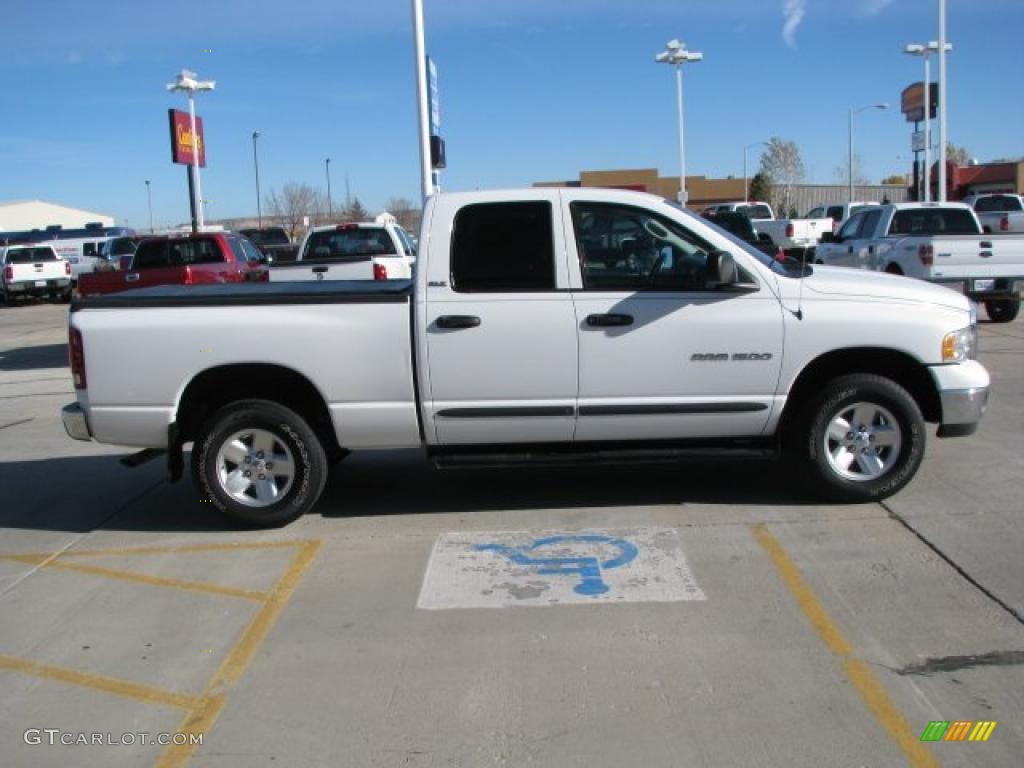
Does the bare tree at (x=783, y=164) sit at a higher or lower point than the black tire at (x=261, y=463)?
higher

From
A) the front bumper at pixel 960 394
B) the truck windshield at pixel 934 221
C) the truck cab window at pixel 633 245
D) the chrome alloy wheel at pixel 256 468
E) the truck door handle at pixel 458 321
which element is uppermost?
the truck windshield at pixel 934 221

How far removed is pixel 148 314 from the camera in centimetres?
602

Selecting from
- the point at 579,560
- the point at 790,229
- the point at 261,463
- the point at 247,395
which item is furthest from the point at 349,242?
the point at 790,229

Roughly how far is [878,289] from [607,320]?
1746mm

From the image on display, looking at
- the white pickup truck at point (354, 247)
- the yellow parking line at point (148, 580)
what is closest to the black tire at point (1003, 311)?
the white pickup truck at point (354, 247)

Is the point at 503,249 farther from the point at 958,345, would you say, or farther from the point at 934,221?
the point at 934,221

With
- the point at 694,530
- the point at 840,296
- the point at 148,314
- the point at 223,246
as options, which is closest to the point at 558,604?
the point at 694,530

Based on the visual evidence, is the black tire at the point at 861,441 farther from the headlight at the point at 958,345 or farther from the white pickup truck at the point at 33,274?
the white pickup truck at the point at 33,274

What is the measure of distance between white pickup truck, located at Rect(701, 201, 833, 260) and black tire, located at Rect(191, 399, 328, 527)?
7.40m

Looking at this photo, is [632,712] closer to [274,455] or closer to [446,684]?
[446,684]

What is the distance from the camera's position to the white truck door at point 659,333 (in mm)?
5910

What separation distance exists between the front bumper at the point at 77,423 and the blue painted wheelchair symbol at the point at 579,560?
104 inches

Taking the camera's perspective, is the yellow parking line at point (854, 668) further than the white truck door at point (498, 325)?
No

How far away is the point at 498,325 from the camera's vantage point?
5.89m
